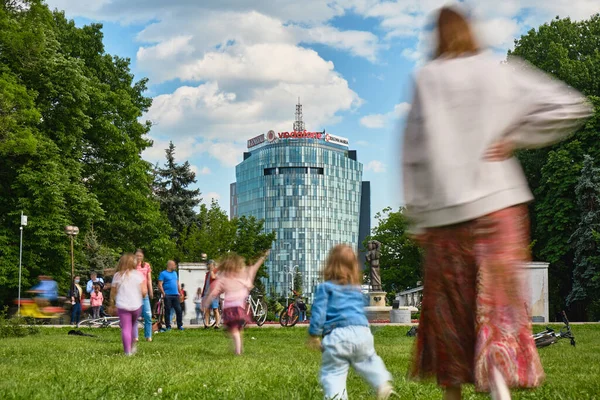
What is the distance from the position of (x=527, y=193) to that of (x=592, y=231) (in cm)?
3621

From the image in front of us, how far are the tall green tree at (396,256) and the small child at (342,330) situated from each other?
2735 inches

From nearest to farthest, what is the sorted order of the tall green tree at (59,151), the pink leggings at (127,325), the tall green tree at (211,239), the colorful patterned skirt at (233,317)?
the pink leggings at (127,325)
the colorful patterned skirt at (233,317)
the tall green tree at (59,151)
the tall green tree at (211,239)

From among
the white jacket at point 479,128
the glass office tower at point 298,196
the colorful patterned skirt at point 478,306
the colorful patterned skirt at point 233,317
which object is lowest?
the colorful patterned skirt at point 233,317

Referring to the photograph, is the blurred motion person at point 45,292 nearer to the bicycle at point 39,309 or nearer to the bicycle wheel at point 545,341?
the bicycle at point 39,309

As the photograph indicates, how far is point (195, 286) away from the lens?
29734mm

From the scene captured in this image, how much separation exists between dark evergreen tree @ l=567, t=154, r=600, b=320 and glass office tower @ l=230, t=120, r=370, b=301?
13078 centimetres

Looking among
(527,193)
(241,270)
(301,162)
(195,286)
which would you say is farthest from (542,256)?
(301,162)

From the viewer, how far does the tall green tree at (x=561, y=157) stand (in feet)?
132

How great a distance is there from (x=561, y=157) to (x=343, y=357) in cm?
3729

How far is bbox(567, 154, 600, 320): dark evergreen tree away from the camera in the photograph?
126 feet

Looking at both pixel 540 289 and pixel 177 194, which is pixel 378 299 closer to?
pixel 540 289

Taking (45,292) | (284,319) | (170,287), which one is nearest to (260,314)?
(284,319)

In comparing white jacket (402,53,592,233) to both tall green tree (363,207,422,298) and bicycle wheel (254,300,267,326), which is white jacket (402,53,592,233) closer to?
bicycle wheel (254,300,267,326)

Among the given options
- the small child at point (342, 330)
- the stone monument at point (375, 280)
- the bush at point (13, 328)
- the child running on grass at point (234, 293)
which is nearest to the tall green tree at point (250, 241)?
the stone monument at point (375, 280)
